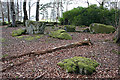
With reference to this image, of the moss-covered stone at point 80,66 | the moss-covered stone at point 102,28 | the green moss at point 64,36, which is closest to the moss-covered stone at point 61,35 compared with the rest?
the green moss at point 64,36

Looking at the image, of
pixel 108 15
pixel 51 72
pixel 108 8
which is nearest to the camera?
pixel 51 72

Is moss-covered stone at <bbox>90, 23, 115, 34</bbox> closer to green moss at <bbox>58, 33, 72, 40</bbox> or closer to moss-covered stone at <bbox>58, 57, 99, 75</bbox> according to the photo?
green moss at <bbox>58, 33, 72, 40</bbox>

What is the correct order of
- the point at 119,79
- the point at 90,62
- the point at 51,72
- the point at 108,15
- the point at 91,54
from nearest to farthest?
the point at 119,79 → the point at 51,72 → the point at 90,62 → the point at 91,54 → the point at 108,15

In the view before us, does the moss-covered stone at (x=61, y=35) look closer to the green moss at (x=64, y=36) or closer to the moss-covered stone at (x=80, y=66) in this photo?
A: the green moss at (x=64, y=36)

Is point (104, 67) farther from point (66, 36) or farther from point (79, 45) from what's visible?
point (66, 36)

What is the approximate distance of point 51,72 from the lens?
12.9 feet

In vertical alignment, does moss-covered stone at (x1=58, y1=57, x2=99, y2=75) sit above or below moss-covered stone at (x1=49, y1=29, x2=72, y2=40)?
below

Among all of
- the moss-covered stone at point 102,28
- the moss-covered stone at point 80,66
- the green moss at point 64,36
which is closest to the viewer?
the moss-covered stone at point 80,66

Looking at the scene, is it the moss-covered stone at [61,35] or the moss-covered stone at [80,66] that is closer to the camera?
the moss-covered stone at [80,66]

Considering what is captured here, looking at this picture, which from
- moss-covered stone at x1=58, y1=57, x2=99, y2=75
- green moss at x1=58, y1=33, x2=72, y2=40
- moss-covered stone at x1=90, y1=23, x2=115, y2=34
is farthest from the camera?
moss-covered stone at x1=90, y1=23, x2=115, y2=34

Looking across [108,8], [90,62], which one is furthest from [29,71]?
[108,8]

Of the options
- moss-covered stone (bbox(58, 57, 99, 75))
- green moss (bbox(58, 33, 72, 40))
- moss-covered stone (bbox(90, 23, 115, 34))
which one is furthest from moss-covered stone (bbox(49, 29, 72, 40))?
moss-covered stone (bbox(58, 57, 99, 75))

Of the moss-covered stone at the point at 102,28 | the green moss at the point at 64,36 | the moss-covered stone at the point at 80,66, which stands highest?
the moss-covered stone at the point at 102,28

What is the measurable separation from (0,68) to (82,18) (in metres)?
10.6
